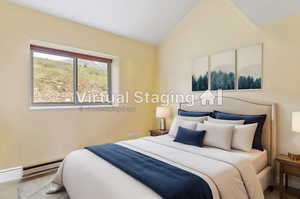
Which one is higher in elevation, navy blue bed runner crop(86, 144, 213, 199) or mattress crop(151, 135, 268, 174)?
navy blue bed runner crop(86, 144, 213, 199)

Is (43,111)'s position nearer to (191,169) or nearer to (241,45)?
(191,169)

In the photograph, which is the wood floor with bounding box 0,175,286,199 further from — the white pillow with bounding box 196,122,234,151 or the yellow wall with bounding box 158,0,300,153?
the yellow wall with bounding box 158,0,300,153

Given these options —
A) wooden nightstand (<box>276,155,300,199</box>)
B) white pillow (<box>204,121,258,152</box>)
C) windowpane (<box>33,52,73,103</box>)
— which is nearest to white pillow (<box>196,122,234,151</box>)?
white pillow (<box>204,121,258,152</box>)

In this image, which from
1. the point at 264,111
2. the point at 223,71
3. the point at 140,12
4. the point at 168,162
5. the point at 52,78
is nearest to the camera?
the point at 168,162

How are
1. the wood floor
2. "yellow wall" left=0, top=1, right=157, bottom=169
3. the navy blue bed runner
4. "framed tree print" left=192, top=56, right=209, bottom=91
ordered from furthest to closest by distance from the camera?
"framed tree print" left=192, top=56, right=209, bottom=91 < "yellow wall" left=0, top=1, right=157, bottom=169 < the wood floor < the navy blue bed runner

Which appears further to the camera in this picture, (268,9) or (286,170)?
(268,9)

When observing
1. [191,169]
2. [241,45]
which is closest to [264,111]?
[241,45]

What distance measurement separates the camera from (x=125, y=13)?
3.22 metres

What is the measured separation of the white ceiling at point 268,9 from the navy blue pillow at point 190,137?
1.84m

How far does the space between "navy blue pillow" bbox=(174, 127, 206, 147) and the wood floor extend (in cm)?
104

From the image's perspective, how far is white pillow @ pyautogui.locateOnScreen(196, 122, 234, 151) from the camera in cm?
228

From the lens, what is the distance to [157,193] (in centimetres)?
127

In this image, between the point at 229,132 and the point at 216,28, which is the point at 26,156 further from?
the point at 216,28

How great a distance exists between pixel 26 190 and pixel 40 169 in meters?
0.55
